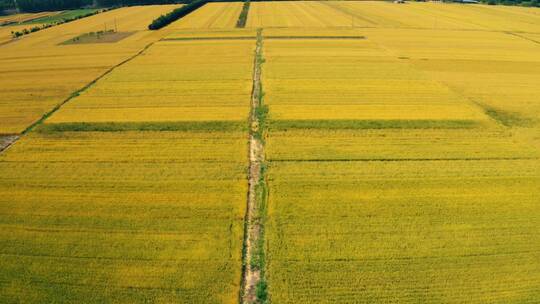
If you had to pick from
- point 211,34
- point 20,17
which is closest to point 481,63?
point 211,34

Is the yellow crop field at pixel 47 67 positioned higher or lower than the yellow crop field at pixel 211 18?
lower

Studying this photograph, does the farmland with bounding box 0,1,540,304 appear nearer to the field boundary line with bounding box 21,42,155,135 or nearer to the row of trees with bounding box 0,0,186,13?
the field boundary line with bounding box 21,42,155,135

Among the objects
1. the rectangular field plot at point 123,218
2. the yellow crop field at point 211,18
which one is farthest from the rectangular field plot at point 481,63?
the yellow crop field at point 211,18

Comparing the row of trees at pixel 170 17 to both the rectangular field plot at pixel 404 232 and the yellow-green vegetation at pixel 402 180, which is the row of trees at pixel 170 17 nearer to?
the yellow-green vegetation at pixel 402 180

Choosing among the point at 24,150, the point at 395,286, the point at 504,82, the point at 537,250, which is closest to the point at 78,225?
the point at 24,150

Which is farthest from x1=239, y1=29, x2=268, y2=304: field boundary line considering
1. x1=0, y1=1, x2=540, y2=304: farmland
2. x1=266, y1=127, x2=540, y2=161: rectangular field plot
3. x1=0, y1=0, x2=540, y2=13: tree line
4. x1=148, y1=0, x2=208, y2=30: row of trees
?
x1=0, y1=0, x2=540, y2=13: tree line
